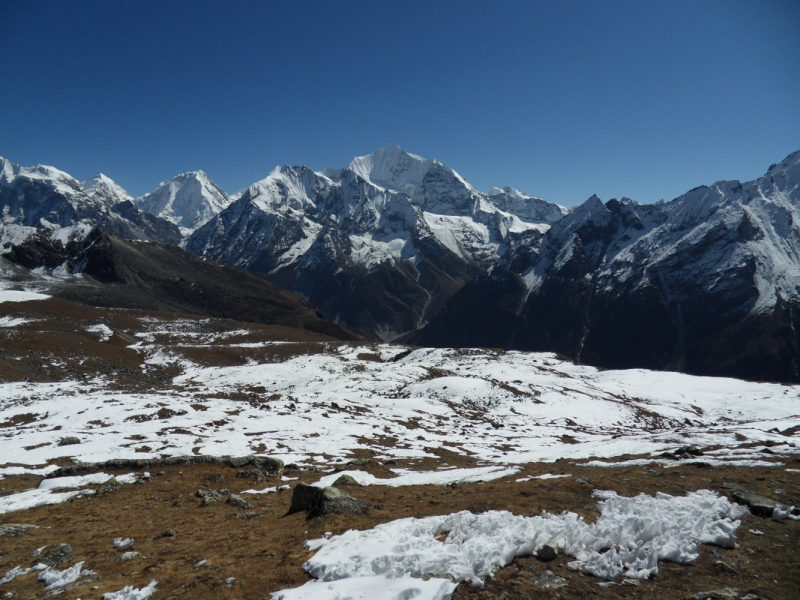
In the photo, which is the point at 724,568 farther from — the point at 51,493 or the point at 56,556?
the point at 51,493

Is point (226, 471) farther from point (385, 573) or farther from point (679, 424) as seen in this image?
point (679, 424)

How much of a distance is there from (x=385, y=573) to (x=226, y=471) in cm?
1372

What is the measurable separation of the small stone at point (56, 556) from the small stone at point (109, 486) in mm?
5996

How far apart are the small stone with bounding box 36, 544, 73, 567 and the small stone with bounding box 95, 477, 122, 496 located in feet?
19.7

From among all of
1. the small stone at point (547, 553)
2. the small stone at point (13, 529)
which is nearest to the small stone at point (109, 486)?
the small stone at point (13, 529)

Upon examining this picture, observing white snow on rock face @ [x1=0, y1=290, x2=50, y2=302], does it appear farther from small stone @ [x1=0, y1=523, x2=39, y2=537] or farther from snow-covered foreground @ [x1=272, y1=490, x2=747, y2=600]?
snow-covered foreground @ [x1=272, y1=490, x2=747, y2=600]

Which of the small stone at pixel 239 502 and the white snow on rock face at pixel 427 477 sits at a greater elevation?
the small stone at pixel 239 502

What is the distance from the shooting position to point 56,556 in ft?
31.0

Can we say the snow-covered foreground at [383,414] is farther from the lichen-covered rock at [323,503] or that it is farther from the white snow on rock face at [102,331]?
the white snow on rock face at [102,331]

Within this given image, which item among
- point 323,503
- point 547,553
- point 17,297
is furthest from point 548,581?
point 17,297

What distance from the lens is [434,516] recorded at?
9.88m

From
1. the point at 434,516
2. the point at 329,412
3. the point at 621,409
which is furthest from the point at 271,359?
the point at 434,516

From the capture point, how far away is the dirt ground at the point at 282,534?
717cm

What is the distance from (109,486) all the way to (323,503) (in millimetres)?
10375
